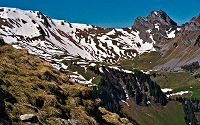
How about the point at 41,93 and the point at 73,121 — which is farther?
the point at 41,93

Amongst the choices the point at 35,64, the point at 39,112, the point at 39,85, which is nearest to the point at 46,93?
the point at 39,85

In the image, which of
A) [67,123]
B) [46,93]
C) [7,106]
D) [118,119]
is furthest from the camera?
[118,119]

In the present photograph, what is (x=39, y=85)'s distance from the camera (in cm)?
3462

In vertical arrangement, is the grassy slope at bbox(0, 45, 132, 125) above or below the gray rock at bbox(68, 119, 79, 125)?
above

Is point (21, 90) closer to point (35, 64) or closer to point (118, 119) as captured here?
point (35, 64)

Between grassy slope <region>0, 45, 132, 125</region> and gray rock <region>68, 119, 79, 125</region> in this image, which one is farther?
gray rock <region>68, 119, 79, 125</region>

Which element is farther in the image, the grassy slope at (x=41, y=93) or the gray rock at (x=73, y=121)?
the gray rock at (x=73, y=121)

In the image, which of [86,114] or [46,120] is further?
[86,114]

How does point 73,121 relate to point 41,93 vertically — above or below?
below

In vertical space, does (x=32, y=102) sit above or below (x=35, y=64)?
below

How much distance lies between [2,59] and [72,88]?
6.26 m

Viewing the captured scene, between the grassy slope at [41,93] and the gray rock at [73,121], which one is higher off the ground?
the grassy slope at [41,93]

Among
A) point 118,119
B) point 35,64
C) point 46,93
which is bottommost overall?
point 118,119

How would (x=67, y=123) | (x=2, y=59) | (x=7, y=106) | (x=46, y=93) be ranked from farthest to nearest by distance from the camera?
1. (x=2, y=59)
2. (x=46, y=93)
3. (x=67, y=123)
4. (x=7, y=106)
